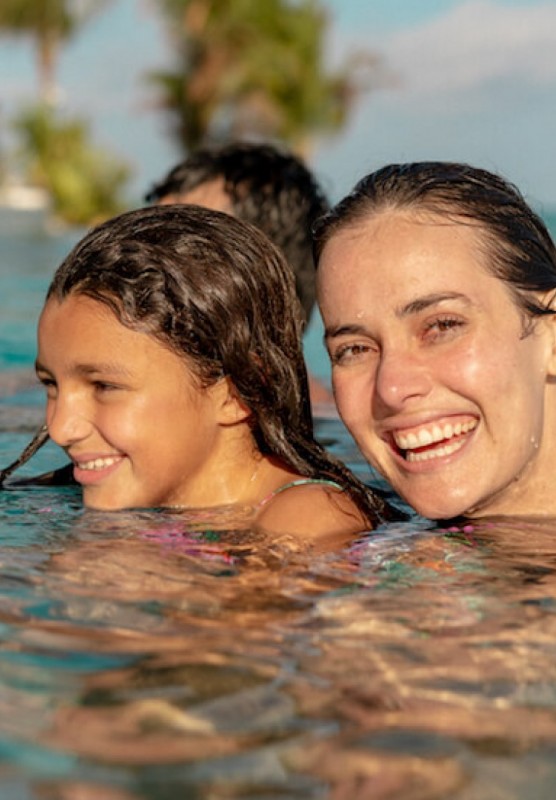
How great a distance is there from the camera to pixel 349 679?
7.70 ft

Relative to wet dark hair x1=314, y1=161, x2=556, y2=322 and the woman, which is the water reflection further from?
wet dark hair x1=314, y1=161, x2=556, y2=322

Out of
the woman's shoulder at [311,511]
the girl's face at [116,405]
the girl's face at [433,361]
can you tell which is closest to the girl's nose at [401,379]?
the girl's face at [433,361]

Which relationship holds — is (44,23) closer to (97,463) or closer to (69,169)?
(69,169)

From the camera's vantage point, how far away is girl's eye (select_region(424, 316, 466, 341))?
3266 millimetres

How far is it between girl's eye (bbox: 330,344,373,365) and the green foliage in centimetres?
2630

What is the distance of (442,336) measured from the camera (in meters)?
3.27

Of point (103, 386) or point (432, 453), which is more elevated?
point (103, 386)

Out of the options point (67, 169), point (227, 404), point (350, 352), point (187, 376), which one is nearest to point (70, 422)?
point (187, 376)

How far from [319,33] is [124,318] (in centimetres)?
3327

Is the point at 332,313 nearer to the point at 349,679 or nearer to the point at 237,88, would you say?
the point at 349,679

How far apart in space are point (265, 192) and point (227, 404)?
2.30 meters

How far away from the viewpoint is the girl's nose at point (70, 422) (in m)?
3.76

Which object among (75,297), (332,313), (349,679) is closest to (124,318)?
→ (75,297)

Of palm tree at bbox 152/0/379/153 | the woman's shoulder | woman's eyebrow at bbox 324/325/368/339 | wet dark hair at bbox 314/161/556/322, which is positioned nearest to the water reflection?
the woman's shoulder
